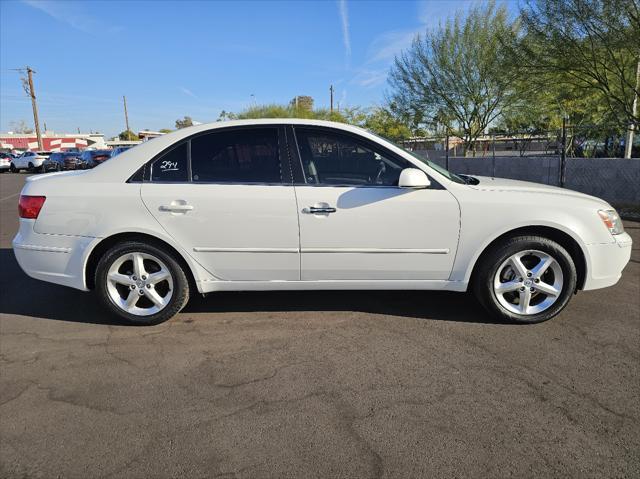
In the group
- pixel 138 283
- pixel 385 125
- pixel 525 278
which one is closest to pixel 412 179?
pixel 525 278

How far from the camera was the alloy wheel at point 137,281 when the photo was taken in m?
3.63

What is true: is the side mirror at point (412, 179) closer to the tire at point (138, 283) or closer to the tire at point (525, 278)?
the tire at point (525, 278)

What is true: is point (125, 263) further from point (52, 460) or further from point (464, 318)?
point (464, 318)

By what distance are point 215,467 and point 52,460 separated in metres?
0.82

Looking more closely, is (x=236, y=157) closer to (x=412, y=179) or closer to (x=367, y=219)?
(x=367, y=219)

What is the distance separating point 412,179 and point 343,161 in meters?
0.66

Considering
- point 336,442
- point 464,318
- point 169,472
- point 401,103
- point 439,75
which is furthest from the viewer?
point 401,103

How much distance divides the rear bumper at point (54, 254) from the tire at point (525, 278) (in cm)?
318

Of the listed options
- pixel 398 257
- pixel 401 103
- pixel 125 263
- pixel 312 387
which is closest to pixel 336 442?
pixel 312 387

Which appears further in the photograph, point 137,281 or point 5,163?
point 5,163

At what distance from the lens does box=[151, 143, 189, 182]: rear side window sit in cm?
357

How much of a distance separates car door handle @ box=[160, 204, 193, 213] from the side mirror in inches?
65.1

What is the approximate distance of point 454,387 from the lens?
2760 mm

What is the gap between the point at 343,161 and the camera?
373 centimetres
